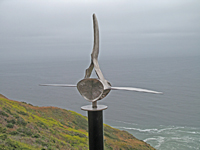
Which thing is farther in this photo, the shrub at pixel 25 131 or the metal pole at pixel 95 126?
the shrub at pixel 25 131

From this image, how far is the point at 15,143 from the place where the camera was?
535 inches

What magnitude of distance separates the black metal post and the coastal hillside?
23.1ft

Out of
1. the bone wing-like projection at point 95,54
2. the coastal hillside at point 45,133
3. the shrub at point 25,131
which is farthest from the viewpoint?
the shrub at point 25,131

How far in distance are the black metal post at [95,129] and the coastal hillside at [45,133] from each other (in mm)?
7043

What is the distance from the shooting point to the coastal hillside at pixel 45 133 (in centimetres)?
1515

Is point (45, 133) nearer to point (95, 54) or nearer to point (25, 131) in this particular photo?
point (25, 131)

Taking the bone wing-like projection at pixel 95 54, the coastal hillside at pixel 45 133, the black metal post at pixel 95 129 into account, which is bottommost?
the coastal hillside at pixel 45 133

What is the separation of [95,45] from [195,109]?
44264 mm

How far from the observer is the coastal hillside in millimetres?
15148

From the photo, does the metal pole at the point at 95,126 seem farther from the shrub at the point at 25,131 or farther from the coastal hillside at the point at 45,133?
the shrub at the point at 25,131

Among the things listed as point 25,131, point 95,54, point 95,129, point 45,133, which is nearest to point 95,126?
point 95,129

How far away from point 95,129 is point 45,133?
14.5m

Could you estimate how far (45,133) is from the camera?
20859mm

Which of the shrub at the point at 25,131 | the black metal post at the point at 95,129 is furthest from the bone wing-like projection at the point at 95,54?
the shrub at the point at 25,131
